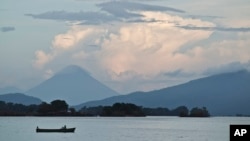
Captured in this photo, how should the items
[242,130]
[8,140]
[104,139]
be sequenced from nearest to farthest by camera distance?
[242,130]
[8,140]
[104,139]

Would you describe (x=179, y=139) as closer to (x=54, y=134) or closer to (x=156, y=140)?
(x=156, y=140)

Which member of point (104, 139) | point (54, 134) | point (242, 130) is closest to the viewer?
point (242, 130)

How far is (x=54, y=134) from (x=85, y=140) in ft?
56.6

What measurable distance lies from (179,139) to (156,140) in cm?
598

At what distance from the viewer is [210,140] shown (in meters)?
92.2

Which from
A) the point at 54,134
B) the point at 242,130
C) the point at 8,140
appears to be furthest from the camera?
the point at 54,134

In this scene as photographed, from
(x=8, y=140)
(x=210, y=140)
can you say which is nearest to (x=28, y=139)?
(x=8, y=140)

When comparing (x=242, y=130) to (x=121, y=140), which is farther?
(x=121, y=140)

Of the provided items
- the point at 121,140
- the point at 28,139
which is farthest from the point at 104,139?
the point at 28,139

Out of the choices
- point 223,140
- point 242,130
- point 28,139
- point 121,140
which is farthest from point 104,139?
point 242,130

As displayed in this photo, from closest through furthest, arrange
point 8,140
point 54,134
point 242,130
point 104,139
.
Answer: point 242,130 → point 8,140 → point 104,139 → point 54,134

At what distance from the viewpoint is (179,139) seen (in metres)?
93.6

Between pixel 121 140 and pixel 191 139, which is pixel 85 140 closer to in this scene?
pixel 121 140

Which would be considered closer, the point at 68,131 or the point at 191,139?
the point at 191,139
